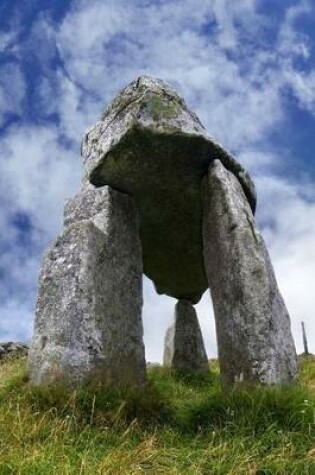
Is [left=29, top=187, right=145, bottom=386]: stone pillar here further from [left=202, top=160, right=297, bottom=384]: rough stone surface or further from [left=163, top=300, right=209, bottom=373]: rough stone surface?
[left=163, top=300, right=209, bottom=373]: rough stone surface

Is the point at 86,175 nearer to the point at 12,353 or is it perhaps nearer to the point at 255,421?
A: the point at 255,421

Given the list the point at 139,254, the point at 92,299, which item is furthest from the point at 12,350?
the point at 92,299

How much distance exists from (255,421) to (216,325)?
2.47 metres

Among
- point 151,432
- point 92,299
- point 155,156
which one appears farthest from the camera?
point 155,156

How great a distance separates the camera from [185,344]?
48.4 feet

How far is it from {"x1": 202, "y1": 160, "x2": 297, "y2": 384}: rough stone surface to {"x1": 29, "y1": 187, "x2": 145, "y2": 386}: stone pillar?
1.34 meters

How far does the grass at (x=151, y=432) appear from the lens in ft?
17.8

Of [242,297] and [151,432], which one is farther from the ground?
[242,297]

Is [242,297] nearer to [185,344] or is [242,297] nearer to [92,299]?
[92,299]

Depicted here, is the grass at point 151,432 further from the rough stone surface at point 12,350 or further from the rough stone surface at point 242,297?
the rough stone surface at point 12,350

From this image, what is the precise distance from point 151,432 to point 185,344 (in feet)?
25.9

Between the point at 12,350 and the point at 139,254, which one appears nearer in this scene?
the point at 139,254

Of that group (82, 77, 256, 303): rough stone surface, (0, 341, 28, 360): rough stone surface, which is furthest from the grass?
(0, 341, 28, 360): rough stone surface

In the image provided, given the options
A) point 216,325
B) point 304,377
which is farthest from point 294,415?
point 304,377
